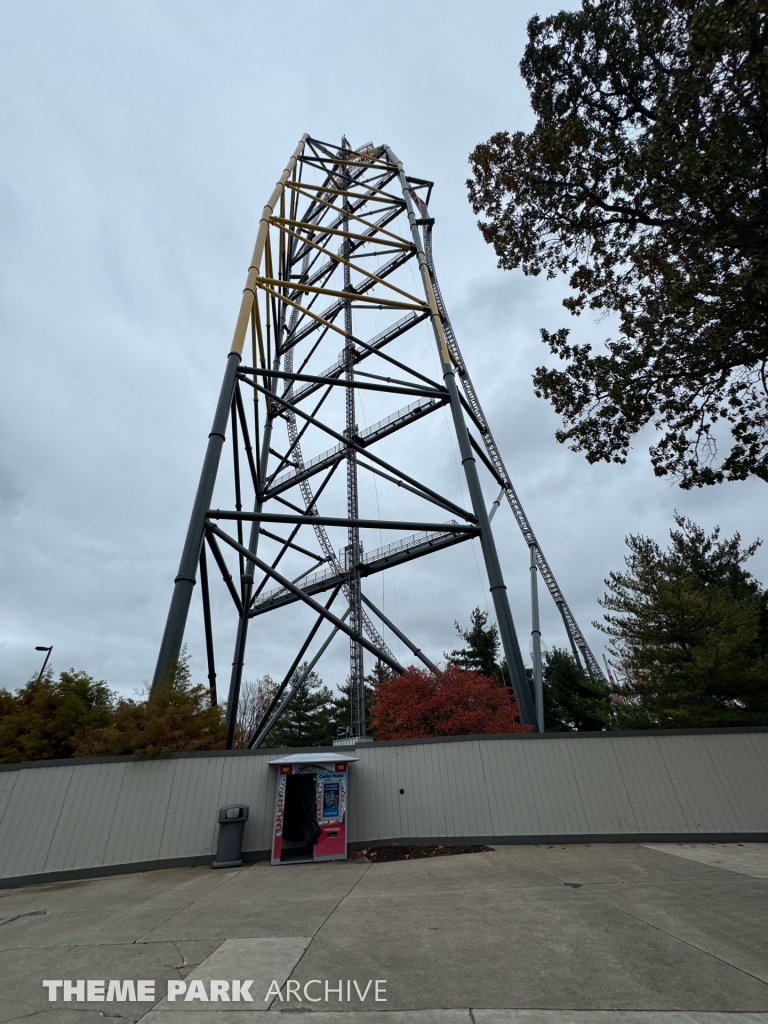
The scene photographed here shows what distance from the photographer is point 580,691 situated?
2656cm

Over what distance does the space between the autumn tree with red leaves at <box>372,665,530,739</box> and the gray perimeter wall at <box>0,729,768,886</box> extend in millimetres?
5363

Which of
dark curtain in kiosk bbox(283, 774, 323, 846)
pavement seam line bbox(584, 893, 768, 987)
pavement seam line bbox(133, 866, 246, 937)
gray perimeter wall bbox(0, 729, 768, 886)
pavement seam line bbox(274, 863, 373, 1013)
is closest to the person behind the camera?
pavement seam line bbox(584, 893, 768, 987)

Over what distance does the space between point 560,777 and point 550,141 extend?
34.9 ft

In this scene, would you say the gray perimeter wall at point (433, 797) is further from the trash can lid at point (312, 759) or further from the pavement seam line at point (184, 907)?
the pavement seam line at point (184, 907)

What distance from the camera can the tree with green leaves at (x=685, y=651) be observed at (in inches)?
611

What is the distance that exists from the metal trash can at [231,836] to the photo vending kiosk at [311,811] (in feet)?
1.83

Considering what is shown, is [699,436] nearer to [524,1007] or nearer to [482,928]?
[482,928]

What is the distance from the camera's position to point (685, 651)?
16.2m

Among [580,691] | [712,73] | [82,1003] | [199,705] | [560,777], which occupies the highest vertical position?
[712,73]

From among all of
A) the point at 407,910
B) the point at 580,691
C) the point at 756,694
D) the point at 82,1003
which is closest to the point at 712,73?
the point at 407,910

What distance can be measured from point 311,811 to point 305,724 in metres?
24.3

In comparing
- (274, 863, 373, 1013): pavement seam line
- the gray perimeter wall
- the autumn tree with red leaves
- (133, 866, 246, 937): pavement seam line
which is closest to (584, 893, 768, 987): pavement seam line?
(274, 863, 373, 1013): pavement seam line

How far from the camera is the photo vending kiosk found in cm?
856

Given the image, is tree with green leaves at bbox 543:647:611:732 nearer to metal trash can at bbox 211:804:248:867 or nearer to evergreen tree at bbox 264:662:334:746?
evergreen tree at bbox 264:662:334:746
